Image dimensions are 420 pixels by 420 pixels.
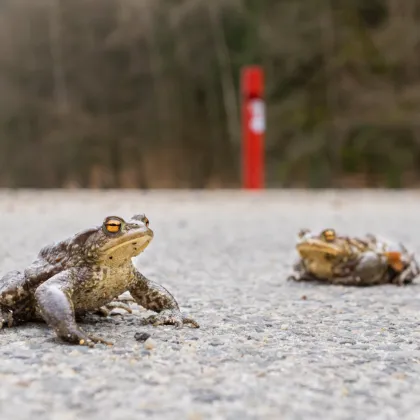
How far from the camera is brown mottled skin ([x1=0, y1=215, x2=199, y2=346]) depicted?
2.10m

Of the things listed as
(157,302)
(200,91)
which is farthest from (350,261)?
(200,91)

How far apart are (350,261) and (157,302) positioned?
148 centimetres

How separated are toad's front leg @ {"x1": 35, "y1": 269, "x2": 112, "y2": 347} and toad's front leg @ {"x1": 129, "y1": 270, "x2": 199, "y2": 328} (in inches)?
11.9

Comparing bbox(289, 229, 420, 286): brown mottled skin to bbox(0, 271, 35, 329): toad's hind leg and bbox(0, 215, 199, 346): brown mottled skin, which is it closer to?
bbox(0, 215, 199, 346): brown mottled skin

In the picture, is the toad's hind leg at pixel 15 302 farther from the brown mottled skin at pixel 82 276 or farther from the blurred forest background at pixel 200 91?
the blurred forest background at pixel 200 91

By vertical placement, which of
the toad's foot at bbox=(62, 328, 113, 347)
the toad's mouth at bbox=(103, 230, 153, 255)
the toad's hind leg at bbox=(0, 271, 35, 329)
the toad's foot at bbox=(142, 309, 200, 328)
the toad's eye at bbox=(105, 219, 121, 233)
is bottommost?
the toad's foot at bbox=(142, 309, 200, 328)

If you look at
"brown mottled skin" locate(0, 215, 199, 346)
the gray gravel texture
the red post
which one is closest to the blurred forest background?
the red post

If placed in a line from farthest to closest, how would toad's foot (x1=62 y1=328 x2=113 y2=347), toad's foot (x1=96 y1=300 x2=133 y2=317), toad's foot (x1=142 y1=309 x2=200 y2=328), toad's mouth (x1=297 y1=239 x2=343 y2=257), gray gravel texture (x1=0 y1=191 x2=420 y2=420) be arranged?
1. toad's mouth (x1=297 y1=239 x2=343 y2=257)
2. toad's foot (x1=96 y1=300 x2=133 y2=317)
3. toad's foot (x1=142 y1=309 x2=200 y2=328)
4. toad's foot (x1=62 y1=328 x2=113 y2=347)
5. gray gravel texture (x1=0 y1=191 x2=420 y2=420)

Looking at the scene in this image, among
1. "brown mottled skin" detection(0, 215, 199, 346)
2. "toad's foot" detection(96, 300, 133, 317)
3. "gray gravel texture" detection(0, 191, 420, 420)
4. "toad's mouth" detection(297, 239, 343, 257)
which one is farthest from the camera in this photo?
"toad's mouth" detection(297, 239, 343, 257)

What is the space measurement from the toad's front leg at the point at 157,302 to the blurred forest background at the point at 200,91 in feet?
51.9

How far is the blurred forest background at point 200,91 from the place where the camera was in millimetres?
18375

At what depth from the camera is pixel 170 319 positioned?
229 centimetres

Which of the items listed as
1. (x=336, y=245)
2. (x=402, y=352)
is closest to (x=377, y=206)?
(x=336, y=245)

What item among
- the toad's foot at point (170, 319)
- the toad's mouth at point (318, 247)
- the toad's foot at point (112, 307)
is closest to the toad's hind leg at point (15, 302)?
the toad's foot at point (112, 307)
